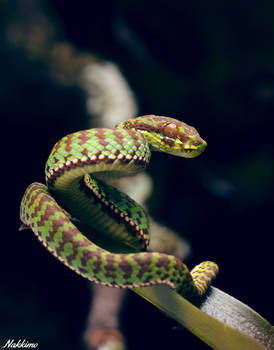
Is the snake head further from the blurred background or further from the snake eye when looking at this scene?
the blurred background

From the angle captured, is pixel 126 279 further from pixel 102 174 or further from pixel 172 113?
pixel 172 113

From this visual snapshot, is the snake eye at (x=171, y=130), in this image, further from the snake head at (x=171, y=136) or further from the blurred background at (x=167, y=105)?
the blurred background at (x=167, y=105)

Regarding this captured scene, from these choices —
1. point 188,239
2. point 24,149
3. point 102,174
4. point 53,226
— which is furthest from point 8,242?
point 53,226

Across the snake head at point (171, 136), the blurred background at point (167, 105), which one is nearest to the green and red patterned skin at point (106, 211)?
the snake head at point (171, 136)

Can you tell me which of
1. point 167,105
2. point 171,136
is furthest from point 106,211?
point 167,105

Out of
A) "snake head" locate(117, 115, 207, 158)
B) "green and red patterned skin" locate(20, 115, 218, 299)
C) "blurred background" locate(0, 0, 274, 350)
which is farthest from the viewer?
"blurred background" locate(0, 0, 274, 350)

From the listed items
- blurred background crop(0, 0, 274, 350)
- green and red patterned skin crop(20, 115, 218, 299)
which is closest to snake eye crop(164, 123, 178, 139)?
green and red patterned skin crop(20, 115, 218, 299)

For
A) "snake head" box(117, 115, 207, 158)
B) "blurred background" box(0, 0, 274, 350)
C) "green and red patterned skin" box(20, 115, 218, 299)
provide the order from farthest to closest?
"blurred background" box(0, 0, 274, 350) → "snake head" box(117, 115, 207, 158) → "green and red patterned skin" box(20, 115, 218, 299)
